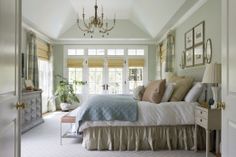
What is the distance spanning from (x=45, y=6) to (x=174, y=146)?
4461 millimetres

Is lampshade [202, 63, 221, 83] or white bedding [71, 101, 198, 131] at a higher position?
lampshade [202, 63, 221, 83]

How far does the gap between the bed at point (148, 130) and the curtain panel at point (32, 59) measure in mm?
3355

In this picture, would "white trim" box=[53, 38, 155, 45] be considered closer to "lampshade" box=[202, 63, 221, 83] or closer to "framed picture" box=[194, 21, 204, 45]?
"framed picture" box=[194, 21, 204, 45]

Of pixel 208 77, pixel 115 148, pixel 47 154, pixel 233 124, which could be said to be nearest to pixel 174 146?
pixel 115 148

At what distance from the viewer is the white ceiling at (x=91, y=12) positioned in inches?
232

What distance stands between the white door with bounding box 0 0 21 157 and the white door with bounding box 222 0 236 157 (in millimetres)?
1494

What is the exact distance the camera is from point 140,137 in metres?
4.11

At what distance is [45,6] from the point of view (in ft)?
21.1

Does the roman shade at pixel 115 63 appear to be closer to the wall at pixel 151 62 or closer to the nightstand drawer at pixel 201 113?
the wall at pixel 151 62

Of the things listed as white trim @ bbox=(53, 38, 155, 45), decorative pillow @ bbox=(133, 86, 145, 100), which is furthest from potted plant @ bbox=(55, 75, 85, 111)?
decorative pillow @ bbox=(133, 86, 145, 100)

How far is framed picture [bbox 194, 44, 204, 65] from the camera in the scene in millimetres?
4895

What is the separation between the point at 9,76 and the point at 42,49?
6.79 m

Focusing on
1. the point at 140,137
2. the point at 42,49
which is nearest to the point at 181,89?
the point at 140,137

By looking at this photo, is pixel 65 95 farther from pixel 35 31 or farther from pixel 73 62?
pixel 35 31
